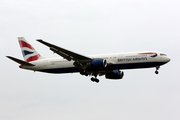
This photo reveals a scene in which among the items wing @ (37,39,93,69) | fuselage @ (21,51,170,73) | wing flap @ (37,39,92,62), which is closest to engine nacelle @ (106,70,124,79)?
fuselage @ (21,51,170,73)

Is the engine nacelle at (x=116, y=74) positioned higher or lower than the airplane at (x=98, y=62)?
lower

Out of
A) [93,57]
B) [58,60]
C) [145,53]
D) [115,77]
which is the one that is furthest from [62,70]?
[145,53]

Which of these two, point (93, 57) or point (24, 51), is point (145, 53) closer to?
point (93, 57)

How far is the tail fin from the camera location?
59.1 meters

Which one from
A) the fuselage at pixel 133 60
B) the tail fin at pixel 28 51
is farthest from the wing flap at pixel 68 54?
the tail fin at pixel 28 51

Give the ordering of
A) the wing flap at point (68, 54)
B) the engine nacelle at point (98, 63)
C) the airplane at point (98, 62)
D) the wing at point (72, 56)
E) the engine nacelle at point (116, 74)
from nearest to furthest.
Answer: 1. the wing flap at point (68, 54)
2. the wing at point (72, 56)
3. the engine nacelle at point (98, 63)
4. the airplane at point (98, 62)
5. the engine nacelle at point (116, 74)

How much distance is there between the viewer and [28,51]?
60.0m

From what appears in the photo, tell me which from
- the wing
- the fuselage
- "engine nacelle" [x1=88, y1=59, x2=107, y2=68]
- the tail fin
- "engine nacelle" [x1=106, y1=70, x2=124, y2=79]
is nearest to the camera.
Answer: the wing

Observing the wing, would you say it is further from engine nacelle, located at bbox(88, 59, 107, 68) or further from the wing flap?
engine nacelle, located at bbox(88, 59, 107, 68)


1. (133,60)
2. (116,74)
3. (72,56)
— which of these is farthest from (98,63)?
(116,74)

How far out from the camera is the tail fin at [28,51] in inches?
2326

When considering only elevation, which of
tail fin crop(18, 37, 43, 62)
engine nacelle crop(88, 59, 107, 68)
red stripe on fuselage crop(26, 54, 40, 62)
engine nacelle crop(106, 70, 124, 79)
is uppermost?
tail fin crop(18, 37, 43, 62)

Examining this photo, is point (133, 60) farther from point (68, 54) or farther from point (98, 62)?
point (68, 54)

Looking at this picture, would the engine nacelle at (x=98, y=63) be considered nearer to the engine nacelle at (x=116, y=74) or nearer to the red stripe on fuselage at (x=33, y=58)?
the engine nacelle at (x=116, y=74)
